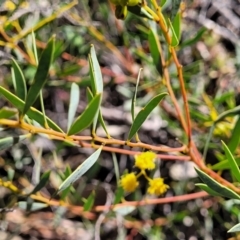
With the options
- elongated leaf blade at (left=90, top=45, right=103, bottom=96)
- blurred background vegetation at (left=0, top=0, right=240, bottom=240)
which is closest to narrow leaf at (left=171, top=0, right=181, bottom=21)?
elongated leaf blade at (left=90, top=45, right=103, bottom=96)

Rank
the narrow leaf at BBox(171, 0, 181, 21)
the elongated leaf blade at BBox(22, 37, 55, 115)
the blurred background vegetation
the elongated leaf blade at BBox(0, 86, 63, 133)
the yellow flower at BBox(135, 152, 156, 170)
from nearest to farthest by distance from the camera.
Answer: the elongated leaf blade at BBox(22, 37, 55, 115) → the elongated leaf blade at BBox(0, 86, 63, 133) → the narrow leaf at BBox(171, 0, 181, 21) → the yellow flower at BBox(135, 152, 156, 170) → the blurred background vegetation

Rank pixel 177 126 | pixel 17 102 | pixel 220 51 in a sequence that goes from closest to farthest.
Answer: pixel 17 102, pixel 177 126, pixel 220 51

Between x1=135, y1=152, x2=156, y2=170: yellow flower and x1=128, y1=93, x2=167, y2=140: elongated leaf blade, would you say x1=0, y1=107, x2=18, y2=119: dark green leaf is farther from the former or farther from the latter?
x1=135, y1=152, x2=156, y2=170: yellow flower

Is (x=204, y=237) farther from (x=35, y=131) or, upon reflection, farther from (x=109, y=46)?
(x=35, y=131)

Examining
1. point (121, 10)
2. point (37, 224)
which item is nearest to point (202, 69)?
point (37, 224)

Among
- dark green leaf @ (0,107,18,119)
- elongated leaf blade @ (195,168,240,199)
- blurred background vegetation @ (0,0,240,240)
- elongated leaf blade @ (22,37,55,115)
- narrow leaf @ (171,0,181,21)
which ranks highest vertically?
narrow leaf @ (171,0,181,21)

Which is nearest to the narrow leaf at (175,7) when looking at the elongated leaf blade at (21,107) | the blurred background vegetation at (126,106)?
the elongated leaf blade at (21,107)
